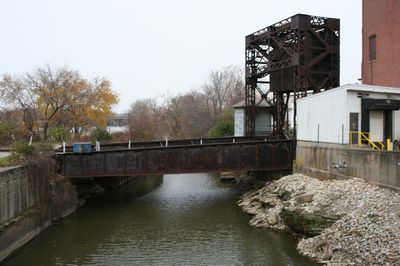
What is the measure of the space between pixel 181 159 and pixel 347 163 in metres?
10.4

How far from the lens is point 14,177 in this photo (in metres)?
18.5

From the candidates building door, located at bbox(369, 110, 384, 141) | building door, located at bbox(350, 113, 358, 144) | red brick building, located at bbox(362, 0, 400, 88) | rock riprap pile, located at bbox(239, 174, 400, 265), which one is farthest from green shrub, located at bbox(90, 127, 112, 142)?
building door, located at bbox(369, 110, 384, 141)

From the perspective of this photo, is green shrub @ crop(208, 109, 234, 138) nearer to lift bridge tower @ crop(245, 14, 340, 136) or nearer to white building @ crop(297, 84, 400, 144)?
lift bridge tower @ crop(245, 14, 340, 136)

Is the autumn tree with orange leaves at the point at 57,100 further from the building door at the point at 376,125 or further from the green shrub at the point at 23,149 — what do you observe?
the building door at the point at 376,125

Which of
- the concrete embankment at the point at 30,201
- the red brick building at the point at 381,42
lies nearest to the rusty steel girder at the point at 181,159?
the concrete embankment at the point at 30,201

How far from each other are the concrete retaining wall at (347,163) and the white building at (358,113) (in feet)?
2.75

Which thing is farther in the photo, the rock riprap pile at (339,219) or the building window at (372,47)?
the building window at (372,47)

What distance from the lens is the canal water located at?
53.8 ft

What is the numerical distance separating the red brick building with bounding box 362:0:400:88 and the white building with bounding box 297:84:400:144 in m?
6.70

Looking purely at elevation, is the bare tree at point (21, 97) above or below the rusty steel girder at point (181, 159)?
above

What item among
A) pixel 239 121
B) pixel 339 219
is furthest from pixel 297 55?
pixel 339 219

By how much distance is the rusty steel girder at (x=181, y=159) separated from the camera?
25125mm

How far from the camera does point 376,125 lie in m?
22.2

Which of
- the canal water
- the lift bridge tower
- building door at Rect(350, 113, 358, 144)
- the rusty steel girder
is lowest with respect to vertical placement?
the canal water
